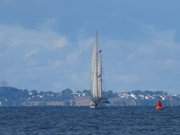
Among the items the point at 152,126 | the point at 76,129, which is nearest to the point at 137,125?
the point at 152,126

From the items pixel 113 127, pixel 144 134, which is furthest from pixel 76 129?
pixel 144 134

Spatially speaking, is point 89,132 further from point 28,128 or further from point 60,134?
point 28,128

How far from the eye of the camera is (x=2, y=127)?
151m

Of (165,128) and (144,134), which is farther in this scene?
(165,128)

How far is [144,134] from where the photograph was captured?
427 ft

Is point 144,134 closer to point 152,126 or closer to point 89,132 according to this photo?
point 89,132

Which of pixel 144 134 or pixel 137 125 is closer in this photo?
pixel 144 134

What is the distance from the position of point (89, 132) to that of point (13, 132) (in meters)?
11.1

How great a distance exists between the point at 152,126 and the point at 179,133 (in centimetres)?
1893

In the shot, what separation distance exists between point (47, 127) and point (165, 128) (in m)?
19.5

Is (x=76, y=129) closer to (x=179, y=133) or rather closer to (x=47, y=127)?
(x=47, y=127)

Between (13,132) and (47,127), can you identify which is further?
(47,127)

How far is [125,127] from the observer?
490 ft

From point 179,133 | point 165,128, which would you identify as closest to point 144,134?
point 179,133
